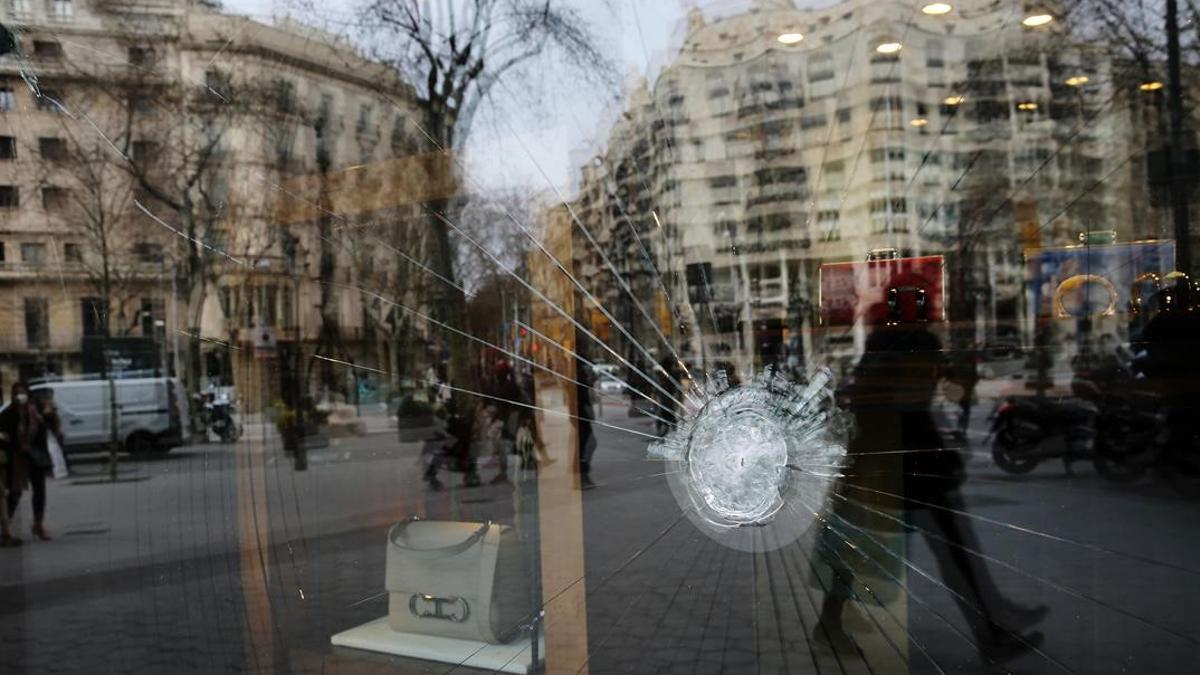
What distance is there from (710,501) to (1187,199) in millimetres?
1349

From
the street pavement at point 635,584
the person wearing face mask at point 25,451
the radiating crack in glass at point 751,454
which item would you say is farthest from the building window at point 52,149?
the radiating crack in glass at point 751,454

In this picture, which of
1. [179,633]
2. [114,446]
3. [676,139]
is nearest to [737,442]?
[676,139]

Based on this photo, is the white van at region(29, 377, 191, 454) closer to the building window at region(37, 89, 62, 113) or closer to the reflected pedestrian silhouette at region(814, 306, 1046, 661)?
the building window at region(37, 89, 62, 113)

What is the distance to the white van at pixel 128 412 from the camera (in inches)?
129

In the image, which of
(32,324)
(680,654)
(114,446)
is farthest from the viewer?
(114,446)

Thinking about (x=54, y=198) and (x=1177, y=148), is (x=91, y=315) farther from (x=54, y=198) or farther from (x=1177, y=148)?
(x=1177, y=148)

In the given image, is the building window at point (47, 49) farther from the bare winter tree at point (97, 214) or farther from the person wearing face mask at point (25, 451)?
the person wearing face mask at point (25, 451)

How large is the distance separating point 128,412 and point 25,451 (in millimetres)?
476

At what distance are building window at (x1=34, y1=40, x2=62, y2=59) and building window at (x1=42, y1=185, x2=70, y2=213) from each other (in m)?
0.43

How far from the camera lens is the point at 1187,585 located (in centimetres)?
195

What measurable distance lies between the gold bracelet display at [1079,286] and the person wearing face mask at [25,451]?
388cm

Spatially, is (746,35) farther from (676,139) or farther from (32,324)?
(32,324)

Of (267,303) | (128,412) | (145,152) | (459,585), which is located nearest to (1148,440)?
(459,585)

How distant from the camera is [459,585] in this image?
6.63 ft
